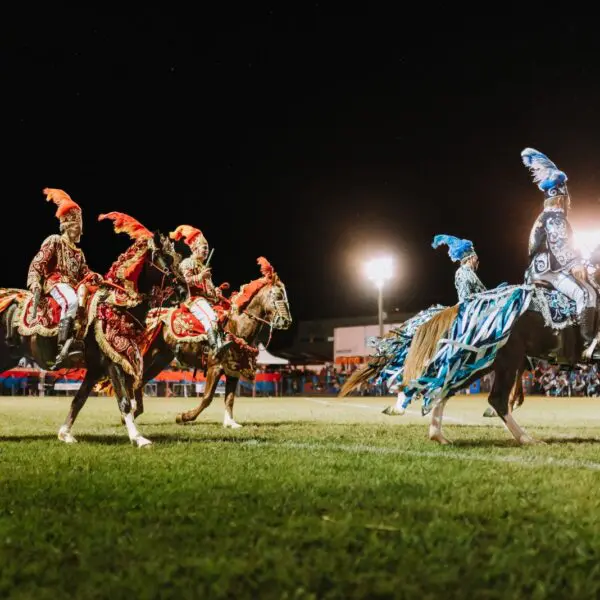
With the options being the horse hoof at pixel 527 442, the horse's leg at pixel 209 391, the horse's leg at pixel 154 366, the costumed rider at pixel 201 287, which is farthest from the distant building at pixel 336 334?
the horse hoof at pixel 527 442

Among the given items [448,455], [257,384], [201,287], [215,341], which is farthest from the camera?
[257,384]

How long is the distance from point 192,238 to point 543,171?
19.9ft

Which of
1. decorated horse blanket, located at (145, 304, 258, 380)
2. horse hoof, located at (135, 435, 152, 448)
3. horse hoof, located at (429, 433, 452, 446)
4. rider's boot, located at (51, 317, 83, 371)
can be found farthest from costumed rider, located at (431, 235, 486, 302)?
rider's boot, located at (51, 317, 83, 371)

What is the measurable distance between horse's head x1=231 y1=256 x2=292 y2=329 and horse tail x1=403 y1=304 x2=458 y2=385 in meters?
4.04

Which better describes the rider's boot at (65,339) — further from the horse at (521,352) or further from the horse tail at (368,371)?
the horse at (521,352)

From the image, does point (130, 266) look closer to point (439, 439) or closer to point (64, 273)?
point (64, 273)

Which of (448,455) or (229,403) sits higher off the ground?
(448,455)

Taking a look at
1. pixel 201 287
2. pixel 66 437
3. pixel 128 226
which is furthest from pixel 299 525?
pixel 201 287

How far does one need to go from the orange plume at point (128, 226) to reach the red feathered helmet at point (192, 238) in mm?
3101

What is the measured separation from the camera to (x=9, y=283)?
41.1 m

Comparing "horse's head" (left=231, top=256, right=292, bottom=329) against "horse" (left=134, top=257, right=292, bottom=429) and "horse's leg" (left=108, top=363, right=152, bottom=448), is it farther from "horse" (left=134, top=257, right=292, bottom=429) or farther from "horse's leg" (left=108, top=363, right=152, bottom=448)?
"horse's leg" (left=108, top=363, right=152, bottom=448)

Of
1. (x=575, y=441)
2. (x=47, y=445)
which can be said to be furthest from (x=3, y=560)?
(x=575, y=441)

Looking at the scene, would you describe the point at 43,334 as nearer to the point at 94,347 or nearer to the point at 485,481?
the point at 94,347

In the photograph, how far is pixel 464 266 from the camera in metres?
9.99
